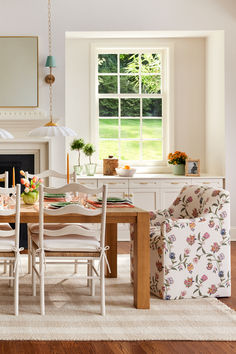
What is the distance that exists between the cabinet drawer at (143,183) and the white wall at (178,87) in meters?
0.93

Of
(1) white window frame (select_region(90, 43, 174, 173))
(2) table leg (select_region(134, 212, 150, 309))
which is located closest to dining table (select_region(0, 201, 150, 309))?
(2) table leg (select_region(134, 212, 150, 309))

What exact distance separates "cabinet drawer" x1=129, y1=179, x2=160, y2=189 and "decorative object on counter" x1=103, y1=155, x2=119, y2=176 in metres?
0.43

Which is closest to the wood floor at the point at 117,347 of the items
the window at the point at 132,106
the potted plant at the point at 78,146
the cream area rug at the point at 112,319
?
the cream area rug at the point at 112,319

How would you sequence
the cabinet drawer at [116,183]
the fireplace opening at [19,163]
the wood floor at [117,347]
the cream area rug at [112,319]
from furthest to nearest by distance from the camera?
the cabinet drawer at [116,183]
the fireplace opening at [19,163]
the cream area rug at [112,319]
the wood floor at [117,347]

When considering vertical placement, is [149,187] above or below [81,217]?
above

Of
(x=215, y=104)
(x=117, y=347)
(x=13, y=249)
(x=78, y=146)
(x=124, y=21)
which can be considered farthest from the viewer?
(x=215, y=104)

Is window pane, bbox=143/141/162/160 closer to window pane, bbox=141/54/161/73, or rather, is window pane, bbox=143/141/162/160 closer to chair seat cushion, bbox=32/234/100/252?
window pane, bbox=141/54/161/73

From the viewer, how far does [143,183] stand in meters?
7.04

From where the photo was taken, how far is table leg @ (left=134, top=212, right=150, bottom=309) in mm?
3992

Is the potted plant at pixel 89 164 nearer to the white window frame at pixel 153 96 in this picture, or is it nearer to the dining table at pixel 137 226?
the white window frame at pixel 153 96

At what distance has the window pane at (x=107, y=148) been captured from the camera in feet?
25.5

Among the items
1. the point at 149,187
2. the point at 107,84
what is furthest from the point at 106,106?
the point at 149,187

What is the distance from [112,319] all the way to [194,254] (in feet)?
2.87

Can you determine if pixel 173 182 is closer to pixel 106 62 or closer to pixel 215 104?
pixel 215 104
